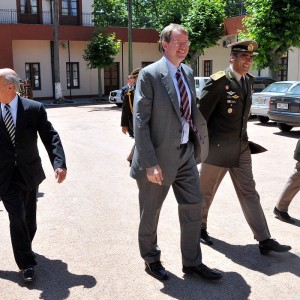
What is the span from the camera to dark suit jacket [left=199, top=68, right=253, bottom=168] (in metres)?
4.25

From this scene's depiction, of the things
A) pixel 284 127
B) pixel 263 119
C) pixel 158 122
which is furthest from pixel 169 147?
pixel 263 119

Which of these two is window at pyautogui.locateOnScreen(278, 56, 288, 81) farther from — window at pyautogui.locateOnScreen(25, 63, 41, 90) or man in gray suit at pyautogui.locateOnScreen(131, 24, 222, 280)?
man in gray suit at pyautogui.locateOnScreen(131, 24, 222, 280)

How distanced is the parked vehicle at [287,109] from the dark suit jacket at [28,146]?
30.8 feet

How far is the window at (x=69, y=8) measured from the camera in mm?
31272

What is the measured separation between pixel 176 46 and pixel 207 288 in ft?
6.22

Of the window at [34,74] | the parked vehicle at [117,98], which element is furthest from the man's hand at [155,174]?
the window at [34,74]

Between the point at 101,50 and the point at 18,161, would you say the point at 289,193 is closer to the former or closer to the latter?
the point at 18,161

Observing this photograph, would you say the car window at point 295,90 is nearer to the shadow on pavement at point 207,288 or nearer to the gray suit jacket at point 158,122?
the shadow on pavement at point 207,288

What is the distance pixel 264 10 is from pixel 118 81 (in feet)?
54.6

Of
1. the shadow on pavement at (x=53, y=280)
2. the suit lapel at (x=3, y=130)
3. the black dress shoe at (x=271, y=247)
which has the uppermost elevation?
the suit lapel at (x=3, y=130)

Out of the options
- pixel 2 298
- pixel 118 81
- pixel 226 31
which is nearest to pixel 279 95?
pixel 2 298

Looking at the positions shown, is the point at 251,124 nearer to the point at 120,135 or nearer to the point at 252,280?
the point at 120,135

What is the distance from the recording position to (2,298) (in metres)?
3.54

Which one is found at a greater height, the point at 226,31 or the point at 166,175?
the point at 226,31
